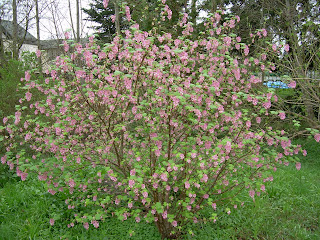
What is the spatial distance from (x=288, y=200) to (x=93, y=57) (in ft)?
13.6

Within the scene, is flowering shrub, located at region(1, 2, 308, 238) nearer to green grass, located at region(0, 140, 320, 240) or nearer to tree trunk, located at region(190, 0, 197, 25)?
green grass, located at region(0, 140, 320, 240)

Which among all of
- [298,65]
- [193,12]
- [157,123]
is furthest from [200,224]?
[193,12]

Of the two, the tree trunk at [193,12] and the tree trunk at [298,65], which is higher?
the tree trunk at [193,12]

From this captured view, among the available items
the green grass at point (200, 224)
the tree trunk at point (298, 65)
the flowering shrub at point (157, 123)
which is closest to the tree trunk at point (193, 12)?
the tree trunk at point (298, 65)

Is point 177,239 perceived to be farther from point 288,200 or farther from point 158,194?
point 288,200

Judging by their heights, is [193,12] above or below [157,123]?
above

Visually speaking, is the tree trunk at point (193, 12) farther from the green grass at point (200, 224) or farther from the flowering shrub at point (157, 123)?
the green grass at point (200, 224)

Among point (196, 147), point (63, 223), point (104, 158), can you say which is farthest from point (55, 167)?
point (196, 147)

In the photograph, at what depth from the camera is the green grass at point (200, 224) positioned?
3.74 meters

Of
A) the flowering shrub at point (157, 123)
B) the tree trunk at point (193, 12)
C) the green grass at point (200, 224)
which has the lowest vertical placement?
the green grass at point (200, 224)

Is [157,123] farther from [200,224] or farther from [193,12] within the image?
[193,12]

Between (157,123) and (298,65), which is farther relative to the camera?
(298,65)

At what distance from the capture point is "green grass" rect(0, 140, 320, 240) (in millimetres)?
3744

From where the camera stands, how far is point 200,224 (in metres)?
4.07
